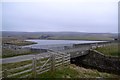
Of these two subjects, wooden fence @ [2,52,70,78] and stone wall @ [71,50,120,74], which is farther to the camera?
stone wall @ [71,50,120,74]

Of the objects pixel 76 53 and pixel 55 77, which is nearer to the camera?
pixel 55 77

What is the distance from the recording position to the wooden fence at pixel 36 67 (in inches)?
457

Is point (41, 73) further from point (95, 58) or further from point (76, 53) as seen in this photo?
point (95, 58)

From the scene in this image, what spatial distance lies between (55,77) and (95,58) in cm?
2197

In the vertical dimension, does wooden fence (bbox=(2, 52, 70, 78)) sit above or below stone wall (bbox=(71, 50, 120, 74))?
above

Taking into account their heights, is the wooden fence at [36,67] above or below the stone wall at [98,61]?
above

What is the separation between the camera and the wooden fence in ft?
38.1

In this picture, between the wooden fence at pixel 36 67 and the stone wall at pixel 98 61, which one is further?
the stone wall at pixel 98 61

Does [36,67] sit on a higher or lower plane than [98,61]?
higher

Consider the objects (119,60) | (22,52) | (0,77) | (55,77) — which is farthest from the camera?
(22,52)

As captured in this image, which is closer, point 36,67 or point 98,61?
point 36,67

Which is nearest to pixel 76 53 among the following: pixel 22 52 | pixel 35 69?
pixel 22 52

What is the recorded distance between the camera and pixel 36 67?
13.0m

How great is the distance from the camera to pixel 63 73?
571 inches
